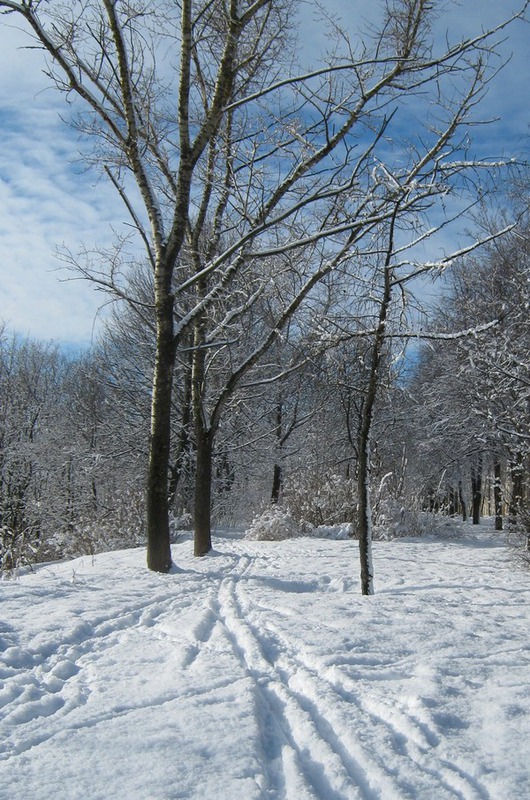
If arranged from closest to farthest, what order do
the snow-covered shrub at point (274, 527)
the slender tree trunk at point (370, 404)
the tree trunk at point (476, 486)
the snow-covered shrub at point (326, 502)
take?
1. the slender tree trunk at point (370, 404)
2. the snow-covered shrub at point (274, 527)
3. the snow-covered shrub at point (326, 502)
4. the tree trunk at point (476, 486)

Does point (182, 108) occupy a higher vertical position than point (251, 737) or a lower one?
higher

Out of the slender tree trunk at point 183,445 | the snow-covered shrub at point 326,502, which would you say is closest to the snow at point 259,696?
the snow-covered shrub at point 326,502

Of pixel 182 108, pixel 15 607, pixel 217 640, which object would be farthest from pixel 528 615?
pixel 182 108

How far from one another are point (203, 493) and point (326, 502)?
6.77 meters

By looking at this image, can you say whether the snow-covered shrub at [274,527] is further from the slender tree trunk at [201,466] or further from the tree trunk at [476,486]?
the tree trunk at [476,486]

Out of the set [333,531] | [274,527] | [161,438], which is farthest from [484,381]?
[161,438]

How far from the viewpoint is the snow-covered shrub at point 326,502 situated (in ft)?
52.6

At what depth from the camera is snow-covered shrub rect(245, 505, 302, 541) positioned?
48.7ft

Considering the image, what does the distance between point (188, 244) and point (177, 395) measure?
31.8 ft

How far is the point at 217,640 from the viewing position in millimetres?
4199

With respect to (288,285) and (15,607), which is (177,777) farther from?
(288,285)

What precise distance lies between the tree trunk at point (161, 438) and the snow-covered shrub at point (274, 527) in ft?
24.4

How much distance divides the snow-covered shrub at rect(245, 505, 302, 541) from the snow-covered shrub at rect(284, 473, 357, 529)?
0.82 meters

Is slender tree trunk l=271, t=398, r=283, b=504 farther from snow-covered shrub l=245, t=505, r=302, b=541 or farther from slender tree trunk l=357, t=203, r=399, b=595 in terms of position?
slender tree trunk l=357, t=203, r=399, b=595
